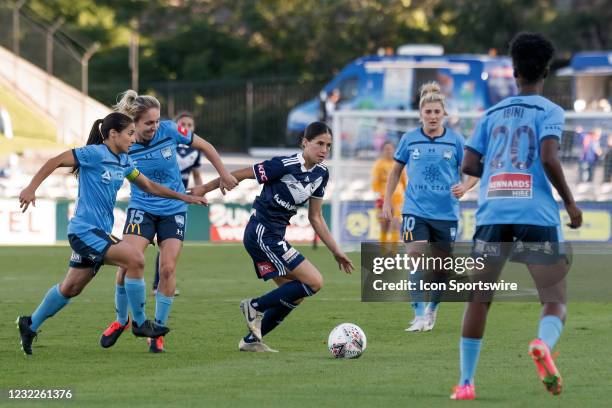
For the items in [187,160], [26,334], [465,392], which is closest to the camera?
[465,392]

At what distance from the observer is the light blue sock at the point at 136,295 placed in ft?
32.2

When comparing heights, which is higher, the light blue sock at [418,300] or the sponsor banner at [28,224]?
the sponsor banner at [28,224]

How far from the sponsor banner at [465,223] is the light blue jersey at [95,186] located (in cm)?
1150

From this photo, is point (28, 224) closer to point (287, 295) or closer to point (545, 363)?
point (287, 295)

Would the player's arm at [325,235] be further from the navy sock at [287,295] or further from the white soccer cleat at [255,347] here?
the white soccer cleat at [255,347]

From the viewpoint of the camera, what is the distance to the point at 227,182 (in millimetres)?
9805

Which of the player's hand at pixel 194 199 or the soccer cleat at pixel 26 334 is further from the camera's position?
the player's hand at pixel 194 199

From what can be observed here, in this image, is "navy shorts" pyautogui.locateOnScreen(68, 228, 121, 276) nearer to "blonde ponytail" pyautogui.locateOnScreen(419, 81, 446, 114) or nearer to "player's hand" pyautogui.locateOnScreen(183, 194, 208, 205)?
"player's hand" pyautogui.locateOnScreen(183, 194, 208, 205)

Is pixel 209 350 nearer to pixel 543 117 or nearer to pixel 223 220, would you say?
pixel 543 117

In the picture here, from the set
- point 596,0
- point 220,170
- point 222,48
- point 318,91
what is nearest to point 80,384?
point 220,170

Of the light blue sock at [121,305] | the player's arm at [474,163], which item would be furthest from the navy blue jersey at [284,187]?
the player's arm at [474,163]

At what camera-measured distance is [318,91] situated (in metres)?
40.0

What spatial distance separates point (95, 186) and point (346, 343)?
7.06 ft

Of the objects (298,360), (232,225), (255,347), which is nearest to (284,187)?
(255,347)
